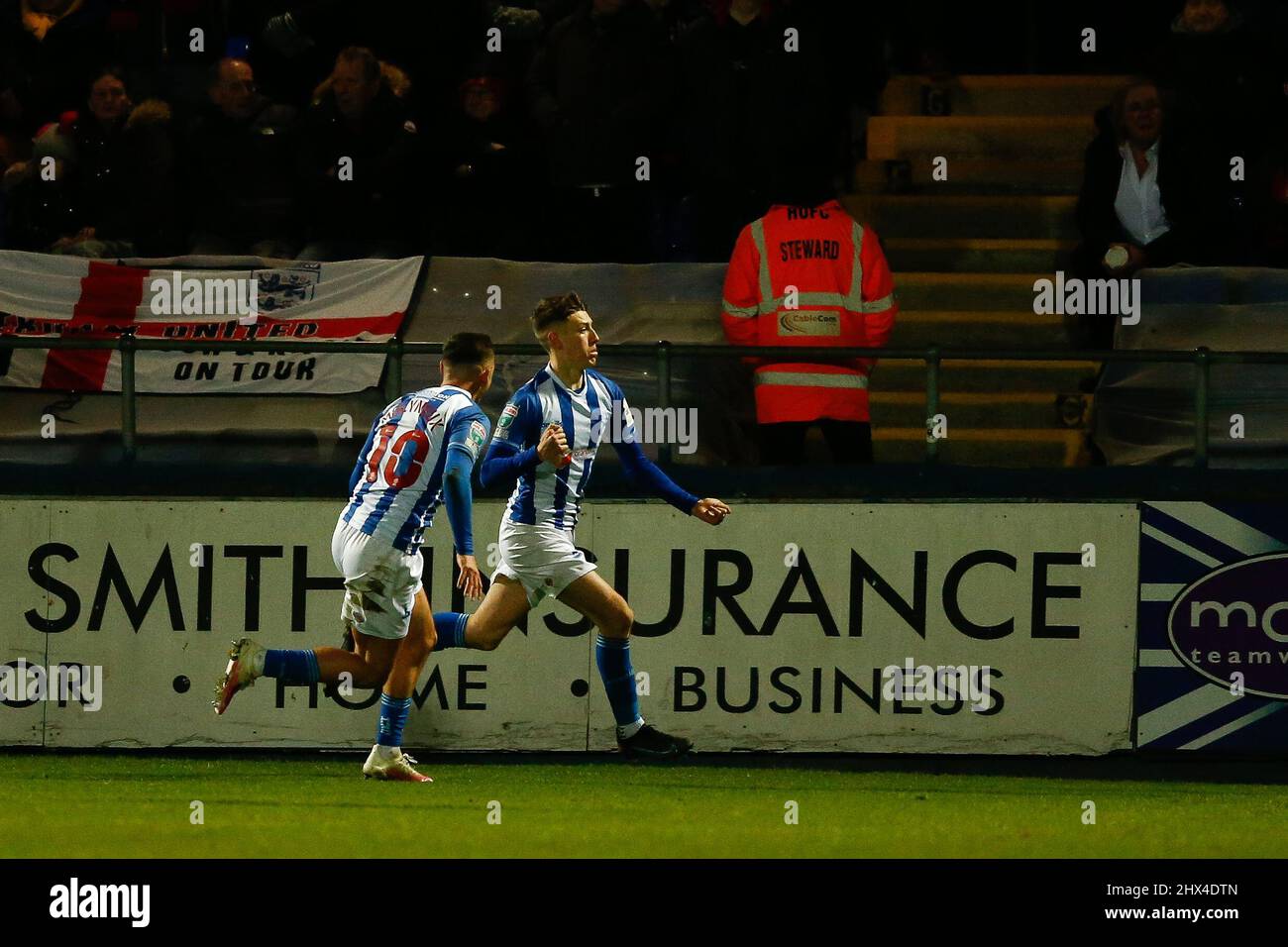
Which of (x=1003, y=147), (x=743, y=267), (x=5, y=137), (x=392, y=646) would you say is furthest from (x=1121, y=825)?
(x=5, y=137)

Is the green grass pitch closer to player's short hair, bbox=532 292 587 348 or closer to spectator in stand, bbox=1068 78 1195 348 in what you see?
player's short hair, bbox=532 292 587 348

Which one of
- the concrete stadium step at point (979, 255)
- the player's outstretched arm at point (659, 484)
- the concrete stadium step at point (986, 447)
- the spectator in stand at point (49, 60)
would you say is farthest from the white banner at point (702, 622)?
the spectator in stand at point (49, 60)

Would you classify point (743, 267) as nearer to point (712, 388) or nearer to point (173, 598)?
point (712, 388)

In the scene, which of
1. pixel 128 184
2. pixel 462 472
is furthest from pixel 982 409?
pixel 128 184

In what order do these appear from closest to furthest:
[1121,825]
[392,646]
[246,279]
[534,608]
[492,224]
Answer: [1121,825] < [392,646] < [534,608] < [246,279] < [492,224]

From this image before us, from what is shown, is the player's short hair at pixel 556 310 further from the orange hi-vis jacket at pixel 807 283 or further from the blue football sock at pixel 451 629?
the orange hi-vis jacket at pixel 807 283

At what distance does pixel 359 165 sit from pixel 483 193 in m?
0.71

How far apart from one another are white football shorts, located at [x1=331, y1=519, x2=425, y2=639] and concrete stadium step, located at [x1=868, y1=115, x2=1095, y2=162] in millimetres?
6115

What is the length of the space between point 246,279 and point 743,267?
2.66 meters

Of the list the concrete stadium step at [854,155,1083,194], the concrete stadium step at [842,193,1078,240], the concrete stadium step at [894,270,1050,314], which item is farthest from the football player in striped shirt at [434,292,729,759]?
the concrete stadium step at [854,155,1083,194]

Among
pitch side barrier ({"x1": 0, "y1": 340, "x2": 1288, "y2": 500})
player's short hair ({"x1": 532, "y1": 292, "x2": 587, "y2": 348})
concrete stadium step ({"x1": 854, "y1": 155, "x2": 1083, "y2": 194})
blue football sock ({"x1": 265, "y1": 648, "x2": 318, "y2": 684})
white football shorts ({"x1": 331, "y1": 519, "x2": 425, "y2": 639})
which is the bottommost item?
blue football sock ({"x1": 265, "y1": 648, "x2": 318, "y2": 684})

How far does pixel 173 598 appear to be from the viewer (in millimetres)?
11969

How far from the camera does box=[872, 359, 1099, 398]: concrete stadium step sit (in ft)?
39.1

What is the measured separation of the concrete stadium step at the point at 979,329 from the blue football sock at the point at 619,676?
3.54m
